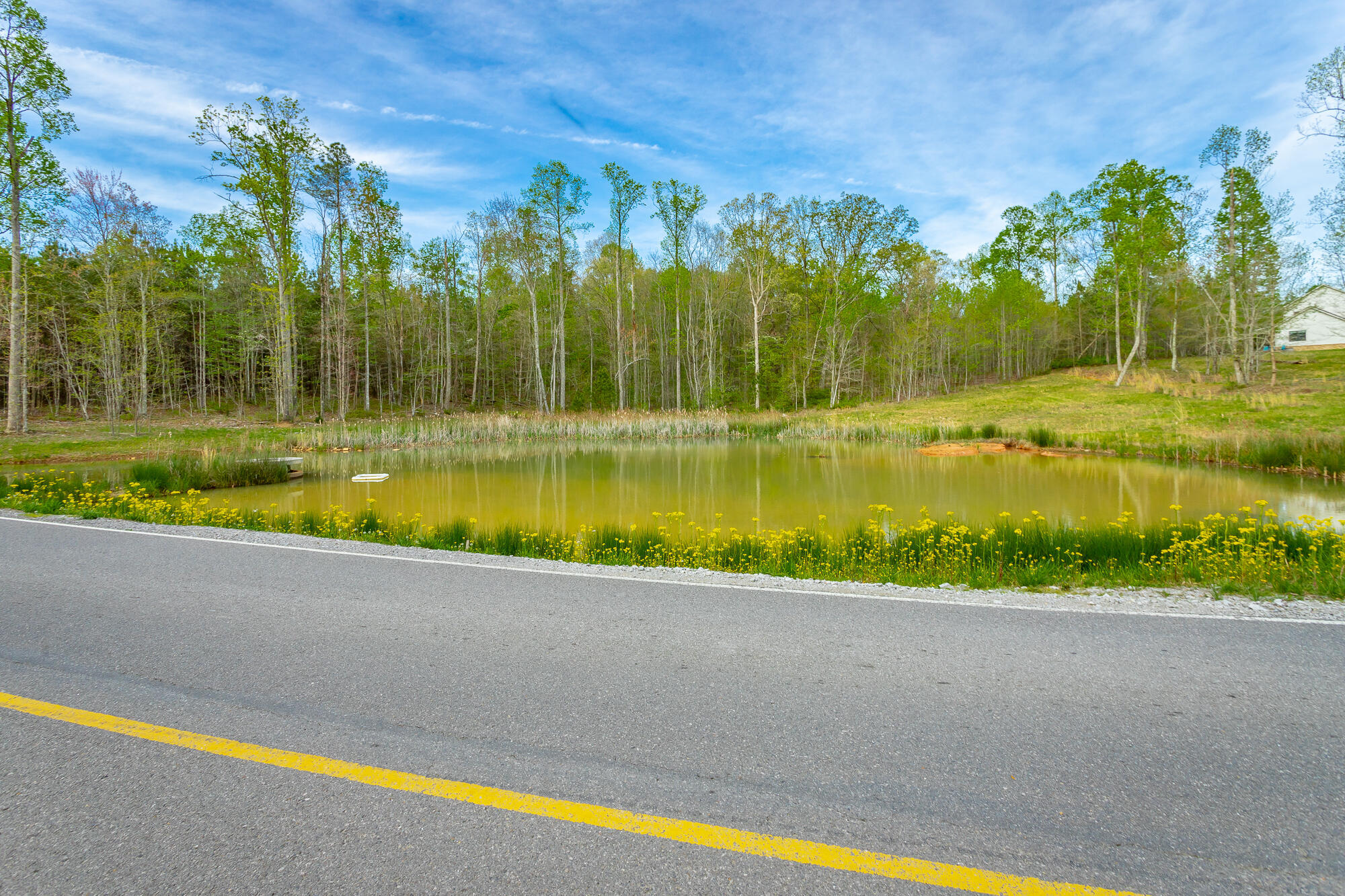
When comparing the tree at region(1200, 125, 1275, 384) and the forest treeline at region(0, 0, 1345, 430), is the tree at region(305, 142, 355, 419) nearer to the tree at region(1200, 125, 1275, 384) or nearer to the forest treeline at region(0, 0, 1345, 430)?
the forest treeline at region(0, 0, 1345, 430)

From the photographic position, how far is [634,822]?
2682mm

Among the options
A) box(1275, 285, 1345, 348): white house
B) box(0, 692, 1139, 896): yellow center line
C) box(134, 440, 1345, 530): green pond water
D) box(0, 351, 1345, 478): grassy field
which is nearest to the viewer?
box(0, 692, 1139, 896): yellow center line

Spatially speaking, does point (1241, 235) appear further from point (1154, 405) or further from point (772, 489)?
point (772, 489)

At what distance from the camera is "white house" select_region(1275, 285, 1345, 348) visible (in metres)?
49.6

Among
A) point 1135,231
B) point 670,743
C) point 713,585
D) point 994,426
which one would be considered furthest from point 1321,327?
point 670,743

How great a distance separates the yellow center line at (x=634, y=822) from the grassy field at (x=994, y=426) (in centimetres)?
2204

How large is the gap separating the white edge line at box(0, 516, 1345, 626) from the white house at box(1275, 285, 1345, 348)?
61.7 m

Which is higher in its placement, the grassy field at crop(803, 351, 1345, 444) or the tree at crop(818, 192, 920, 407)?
the tree at crop(818, 192, 920, 407)

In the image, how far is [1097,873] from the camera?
2363 mm

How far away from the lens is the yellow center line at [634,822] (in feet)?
7.67

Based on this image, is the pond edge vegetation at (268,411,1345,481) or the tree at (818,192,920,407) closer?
the pond edge vegetation at (268,411,1345,481)

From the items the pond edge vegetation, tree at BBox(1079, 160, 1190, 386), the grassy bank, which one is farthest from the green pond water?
tree at BBox(1079, 160, 1190, 386)

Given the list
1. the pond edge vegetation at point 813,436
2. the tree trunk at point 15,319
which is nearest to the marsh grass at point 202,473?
the pond edge vegetation at point 813,436

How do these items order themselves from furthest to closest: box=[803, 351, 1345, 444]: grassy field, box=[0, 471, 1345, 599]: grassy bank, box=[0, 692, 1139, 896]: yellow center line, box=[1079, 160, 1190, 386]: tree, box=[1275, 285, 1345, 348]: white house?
box=[1275, 285, 1345, 348]: white house, box=[1079, 160, 1190, 386]: tree, box=[803, 351, 1345, 444]: grassy field, box=[0, 471, 1345, 599]: grassy bank, box=[0, 692, 1139, 896]: yellow center line
